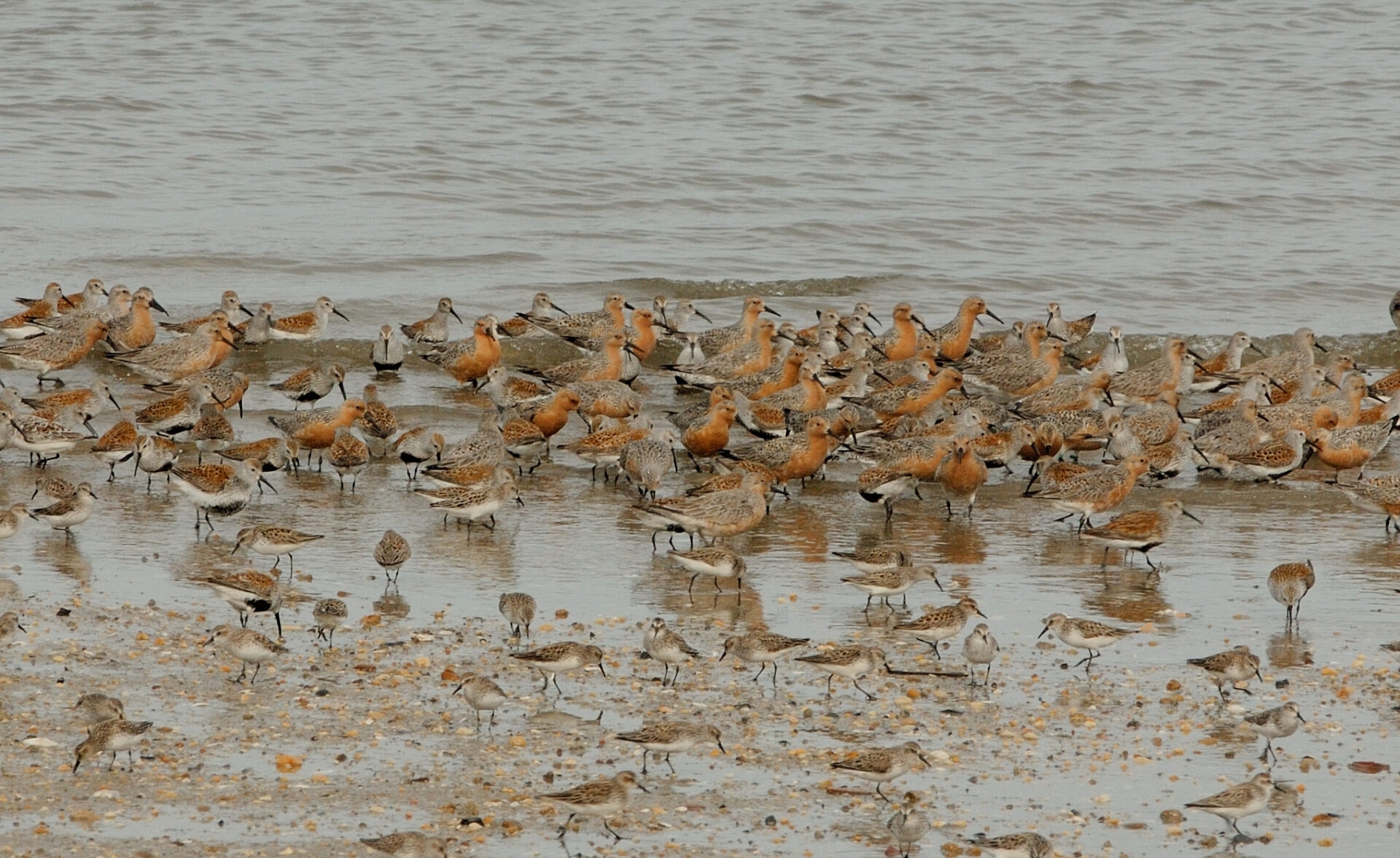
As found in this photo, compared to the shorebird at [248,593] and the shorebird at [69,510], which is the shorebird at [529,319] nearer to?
the shorebird at [69,510]

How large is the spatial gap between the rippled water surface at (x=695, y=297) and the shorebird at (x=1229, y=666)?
17 cm

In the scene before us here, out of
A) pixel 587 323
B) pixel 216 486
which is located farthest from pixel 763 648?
pixel 587 323

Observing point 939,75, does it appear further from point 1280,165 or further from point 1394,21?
point 1394,21

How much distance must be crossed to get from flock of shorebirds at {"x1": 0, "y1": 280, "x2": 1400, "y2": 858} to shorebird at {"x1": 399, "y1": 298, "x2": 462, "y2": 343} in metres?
0.02

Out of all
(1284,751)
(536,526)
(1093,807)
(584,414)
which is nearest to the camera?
(1093,807)

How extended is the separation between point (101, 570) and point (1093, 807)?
640 cm

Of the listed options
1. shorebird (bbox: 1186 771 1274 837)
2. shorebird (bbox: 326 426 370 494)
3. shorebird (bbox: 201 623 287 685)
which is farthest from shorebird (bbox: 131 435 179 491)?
shorebird (bbox: 1186 771 1274 837)

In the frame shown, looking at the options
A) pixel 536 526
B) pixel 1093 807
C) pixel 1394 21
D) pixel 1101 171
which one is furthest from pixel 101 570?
pixel 1394 21

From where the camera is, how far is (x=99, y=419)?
53.3ft

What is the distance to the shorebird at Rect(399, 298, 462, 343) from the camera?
19.5 metres

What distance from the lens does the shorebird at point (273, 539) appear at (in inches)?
452

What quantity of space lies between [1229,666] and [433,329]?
11.6m

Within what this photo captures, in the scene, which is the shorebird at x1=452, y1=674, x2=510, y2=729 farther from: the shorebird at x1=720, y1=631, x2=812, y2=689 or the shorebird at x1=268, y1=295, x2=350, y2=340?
the shorebird at x1=268, y1=295, x2=350, y2=340

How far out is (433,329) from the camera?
768 inches
